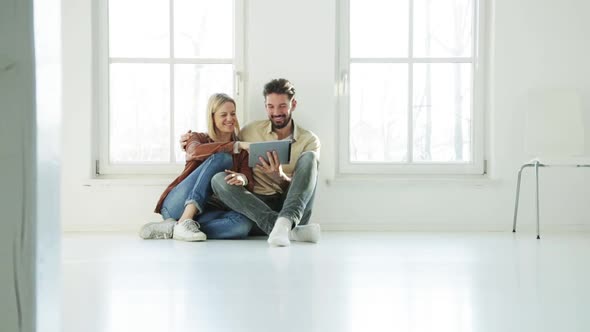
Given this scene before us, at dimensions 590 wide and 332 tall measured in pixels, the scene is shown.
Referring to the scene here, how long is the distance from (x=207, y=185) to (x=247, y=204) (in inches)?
12.8

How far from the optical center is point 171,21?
18.0 ft

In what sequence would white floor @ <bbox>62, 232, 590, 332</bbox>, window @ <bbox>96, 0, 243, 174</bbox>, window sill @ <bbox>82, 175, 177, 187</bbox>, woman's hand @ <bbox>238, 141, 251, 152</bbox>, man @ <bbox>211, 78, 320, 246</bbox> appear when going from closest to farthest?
white floor @ <bbox>62, 232, 590, 332</bbox> < man @ <bbox>211, 78, 320, 246</bbox> < woman's hand @ <bbox>238, 141, 251, 152</bbox> < window sill @ <bbox>82, 175, 177, 187</bbox> < window @ <bbox>96, 0, 243, 174</bbox>

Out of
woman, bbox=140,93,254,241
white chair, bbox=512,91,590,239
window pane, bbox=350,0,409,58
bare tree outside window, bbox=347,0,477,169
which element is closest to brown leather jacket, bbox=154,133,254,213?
woman, bbox=140,93,254,241

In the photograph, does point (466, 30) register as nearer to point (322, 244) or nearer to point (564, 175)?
point (564, 175)

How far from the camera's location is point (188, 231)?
14.7ft

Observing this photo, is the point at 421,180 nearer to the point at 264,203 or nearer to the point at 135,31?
the point at 264,203

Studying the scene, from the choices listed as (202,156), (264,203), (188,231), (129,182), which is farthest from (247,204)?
(129,182)

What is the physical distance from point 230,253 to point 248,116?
65.8 inches

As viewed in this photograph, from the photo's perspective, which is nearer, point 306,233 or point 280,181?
point 306,233

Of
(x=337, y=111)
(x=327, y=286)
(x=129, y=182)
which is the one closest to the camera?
(x=327, y=286)

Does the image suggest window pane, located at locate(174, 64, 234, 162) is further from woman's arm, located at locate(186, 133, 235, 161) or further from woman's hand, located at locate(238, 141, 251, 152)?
woman's hand, located at locate(238, 141, 251, 152)

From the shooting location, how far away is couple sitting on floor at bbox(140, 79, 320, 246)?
178 inches

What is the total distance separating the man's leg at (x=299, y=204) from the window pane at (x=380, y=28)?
119cm

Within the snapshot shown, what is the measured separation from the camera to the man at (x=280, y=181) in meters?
4.39
